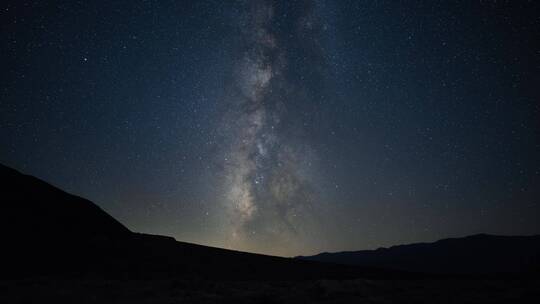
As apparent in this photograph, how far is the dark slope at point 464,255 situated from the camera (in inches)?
3794

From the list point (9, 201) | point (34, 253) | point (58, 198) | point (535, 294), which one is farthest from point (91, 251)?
point (535, 294)

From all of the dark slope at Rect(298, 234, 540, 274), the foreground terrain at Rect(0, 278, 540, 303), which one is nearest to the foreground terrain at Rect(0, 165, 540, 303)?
the foreground terrain at Rect(0, 278, 540, 303)

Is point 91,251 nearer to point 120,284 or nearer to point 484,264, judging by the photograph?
point 120,284

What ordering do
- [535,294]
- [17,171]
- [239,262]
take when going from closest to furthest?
[535,294], [239,262], [17,171]

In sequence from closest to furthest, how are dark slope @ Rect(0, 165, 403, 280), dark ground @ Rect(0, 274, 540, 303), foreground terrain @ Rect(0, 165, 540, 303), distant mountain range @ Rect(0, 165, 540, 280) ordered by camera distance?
dark ground @ Rect(0, 274, 540, 303), foreground terrain @ Rect(0, 165, 540, 303), dark slope @ Rect(0, 165, 403, 280), distant mountain range @ Rect(0, 165, 540, 280)

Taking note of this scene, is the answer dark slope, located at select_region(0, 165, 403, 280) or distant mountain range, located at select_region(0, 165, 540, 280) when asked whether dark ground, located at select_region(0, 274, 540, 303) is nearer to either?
dark slope, located at select_region(0, 165, 403, 280)

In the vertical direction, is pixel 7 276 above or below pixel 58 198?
below

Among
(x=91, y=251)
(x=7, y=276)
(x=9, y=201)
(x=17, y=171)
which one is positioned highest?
(x=17, y=171)

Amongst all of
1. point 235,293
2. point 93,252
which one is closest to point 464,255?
point 93,252

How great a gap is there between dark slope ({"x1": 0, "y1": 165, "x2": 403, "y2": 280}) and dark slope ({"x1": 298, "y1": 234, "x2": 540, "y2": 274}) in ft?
291

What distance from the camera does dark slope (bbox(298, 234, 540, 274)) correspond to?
96.4 meters

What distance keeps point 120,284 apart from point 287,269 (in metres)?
11.4

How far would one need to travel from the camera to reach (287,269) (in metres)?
19.5

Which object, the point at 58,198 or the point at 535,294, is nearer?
the point at 535,294
